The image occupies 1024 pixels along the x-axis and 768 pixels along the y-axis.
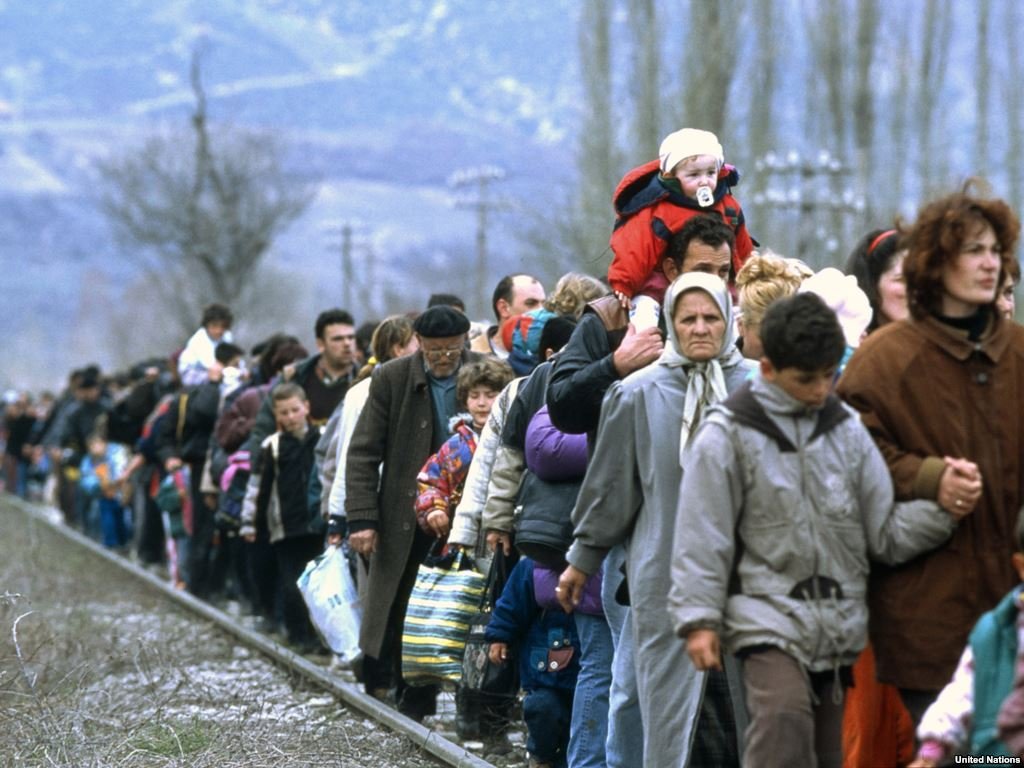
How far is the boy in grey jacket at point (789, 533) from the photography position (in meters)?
5.73

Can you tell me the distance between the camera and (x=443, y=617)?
30.4 feet

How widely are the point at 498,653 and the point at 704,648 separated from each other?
3.03 metres

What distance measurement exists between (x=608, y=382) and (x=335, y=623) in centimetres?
414

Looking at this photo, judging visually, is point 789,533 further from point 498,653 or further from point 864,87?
point 864,87

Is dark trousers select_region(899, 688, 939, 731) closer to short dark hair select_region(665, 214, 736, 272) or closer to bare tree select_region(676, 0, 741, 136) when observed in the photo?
short dark hair select_region(665, 214, 736, 272)

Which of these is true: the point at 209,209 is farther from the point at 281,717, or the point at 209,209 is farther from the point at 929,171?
the point at 281,717

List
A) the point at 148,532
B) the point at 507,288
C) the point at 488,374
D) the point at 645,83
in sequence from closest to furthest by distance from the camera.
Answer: the point at 488,374
the point at 507,288
the point at 148,532
the point at 645,83

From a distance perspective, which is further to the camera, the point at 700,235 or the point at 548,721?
the point at 548,721

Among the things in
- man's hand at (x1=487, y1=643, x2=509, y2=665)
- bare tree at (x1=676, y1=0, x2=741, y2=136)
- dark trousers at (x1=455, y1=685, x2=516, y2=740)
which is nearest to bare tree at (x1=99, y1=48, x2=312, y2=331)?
bare tree at (x1=676, y1=0, x2=741, y2=136)

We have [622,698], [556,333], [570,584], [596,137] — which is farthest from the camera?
Answer: [596,137]

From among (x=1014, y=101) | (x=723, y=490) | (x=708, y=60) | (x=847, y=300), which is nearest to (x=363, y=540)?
(x=847, y=300)

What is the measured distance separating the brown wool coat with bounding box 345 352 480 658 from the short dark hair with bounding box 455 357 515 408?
573 millimetres

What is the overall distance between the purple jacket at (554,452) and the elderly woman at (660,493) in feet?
3.25

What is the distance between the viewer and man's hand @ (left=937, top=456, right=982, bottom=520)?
5566 mm
